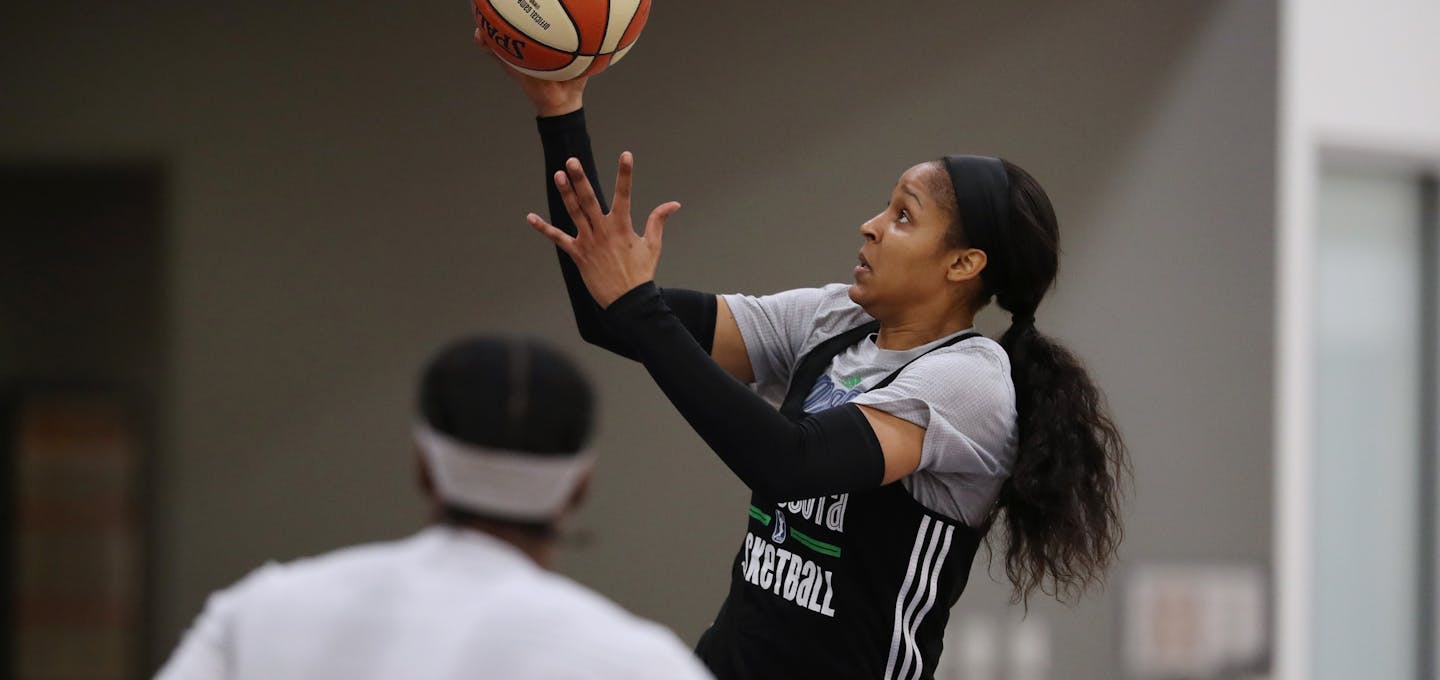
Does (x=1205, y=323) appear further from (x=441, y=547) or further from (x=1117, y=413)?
(x=441, y=547)

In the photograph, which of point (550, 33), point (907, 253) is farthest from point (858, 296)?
point (550, 33)

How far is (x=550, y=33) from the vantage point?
2139 mm

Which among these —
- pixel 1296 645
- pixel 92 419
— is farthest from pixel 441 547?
pixel 1296 645

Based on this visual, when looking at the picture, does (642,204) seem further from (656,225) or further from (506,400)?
(506,400)

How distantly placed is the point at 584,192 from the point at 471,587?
0.82 metres

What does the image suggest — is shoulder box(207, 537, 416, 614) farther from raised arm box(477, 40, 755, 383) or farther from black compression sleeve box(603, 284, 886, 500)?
raised arm box(477, 40, 755, 383)

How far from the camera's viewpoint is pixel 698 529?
13.8ft

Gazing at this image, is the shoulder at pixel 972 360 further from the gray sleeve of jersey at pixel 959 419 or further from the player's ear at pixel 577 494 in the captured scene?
the player's ear at pixel 577 494

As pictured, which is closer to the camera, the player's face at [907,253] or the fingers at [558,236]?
the fingers at [558,236]

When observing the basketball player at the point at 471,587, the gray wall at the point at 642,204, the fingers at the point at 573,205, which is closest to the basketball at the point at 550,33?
the fingers at the point at 573,205

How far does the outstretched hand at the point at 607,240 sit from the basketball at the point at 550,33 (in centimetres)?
24

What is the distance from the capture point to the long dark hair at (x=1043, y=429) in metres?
2.02

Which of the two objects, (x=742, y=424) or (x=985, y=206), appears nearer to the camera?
(x=742, y=424)

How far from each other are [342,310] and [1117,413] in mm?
2228
